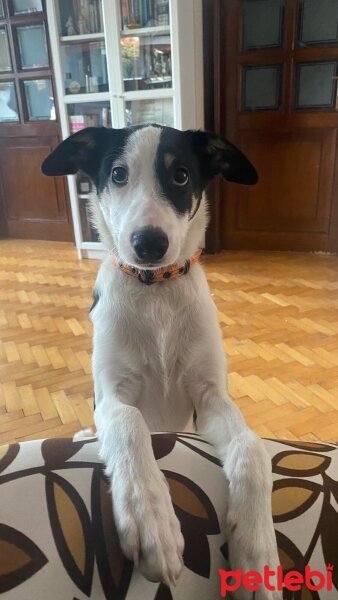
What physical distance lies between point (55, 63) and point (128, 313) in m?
3.67

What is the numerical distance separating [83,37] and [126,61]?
0.43 metres

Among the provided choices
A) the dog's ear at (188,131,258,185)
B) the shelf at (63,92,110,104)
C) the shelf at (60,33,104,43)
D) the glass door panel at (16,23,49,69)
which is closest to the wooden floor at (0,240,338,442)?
the dog's ear at (188,131,258,185)

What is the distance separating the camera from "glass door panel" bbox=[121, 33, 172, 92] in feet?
13.2

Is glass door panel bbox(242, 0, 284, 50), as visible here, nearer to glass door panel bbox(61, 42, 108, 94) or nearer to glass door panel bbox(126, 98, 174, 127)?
glass door panel bbox(126, 98, 174, 127)

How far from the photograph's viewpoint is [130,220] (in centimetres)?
117

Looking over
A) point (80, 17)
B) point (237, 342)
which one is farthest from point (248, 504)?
point (80, 17)

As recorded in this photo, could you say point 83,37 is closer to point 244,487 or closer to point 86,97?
point 86,97

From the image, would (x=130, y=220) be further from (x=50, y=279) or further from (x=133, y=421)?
(x=50, y=279)

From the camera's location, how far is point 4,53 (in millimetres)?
4906

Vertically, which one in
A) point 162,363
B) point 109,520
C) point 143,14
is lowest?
point 162,363

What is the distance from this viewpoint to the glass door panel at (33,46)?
15.4 feet

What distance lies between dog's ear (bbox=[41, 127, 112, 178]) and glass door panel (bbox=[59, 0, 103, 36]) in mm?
3293

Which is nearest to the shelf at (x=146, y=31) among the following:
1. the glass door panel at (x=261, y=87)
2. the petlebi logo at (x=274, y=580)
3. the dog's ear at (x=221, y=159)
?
the glass door panel at (x=261, y=87)

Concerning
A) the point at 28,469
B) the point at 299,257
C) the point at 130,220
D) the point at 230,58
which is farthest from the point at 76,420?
the point at 230,58
